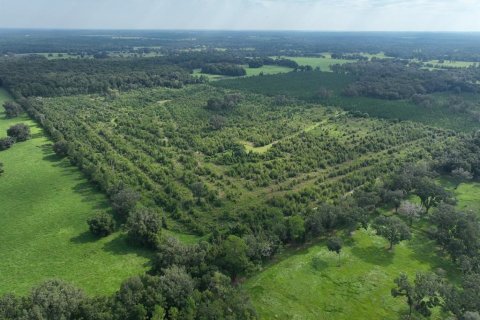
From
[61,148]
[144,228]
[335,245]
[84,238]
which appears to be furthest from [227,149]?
[335,245]

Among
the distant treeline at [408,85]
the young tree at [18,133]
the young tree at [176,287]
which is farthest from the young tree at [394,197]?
the distant treeline at [408,85]

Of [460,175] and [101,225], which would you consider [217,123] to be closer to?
[101,225]

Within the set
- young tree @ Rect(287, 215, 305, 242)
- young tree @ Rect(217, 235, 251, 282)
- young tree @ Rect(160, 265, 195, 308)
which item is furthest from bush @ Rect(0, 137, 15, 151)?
young tree @ Rect(287, 215, 305, 242)

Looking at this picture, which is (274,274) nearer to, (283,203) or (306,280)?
(306,280)

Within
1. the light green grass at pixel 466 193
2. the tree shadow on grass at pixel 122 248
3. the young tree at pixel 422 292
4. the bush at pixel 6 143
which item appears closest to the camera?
the young tree at pixel 422 292

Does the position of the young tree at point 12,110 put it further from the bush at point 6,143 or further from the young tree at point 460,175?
the young tree at point 460,175
